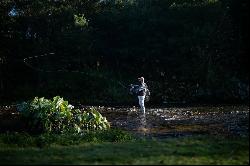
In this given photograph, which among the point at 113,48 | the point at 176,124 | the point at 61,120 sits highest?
the point at 113,48

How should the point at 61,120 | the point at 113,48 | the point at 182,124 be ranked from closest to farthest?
the point at 61,120, the point at 182,124, the point at 113,48

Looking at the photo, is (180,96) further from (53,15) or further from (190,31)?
(53,15)

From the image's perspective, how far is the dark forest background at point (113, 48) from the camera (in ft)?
141

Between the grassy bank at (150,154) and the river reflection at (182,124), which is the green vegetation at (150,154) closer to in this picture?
the grassy bank at (150,154)

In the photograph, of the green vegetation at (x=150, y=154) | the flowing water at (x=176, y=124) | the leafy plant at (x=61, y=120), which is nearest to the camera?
the green vegetation at (x=150, y=154)

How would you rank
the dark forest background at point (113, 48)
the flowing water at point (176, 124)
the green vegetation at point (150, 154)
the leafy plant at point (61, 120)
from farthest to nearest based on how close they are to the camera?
the dark forest background at point (113, 48) < the leafy plant at point (61, 120) < the flowing water at point (176, 124) < the green vegetation at point (150, 154)

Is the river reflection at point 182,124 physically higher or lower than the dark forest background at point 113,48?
lower

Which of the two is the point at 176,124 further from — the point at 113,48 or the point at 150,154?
the point at 113,48

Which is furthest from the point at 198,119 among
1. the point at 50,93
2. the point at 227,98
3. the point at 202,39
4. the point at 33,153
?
the point at 50,93

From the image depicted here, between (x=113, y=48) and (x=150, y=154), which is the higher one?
(x=113, y=48)

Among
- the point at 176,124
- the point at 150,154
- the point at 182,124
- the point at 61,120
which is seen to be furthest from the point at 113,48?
the point at 150,154

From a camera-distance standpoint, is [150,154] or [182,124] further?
[182,124]

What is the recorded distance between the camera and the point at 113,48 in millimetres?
49594

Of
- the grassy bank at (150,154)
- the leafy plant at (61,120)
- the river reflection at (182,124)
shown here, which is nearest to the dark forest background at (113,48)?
the river reflection at (182,124)
